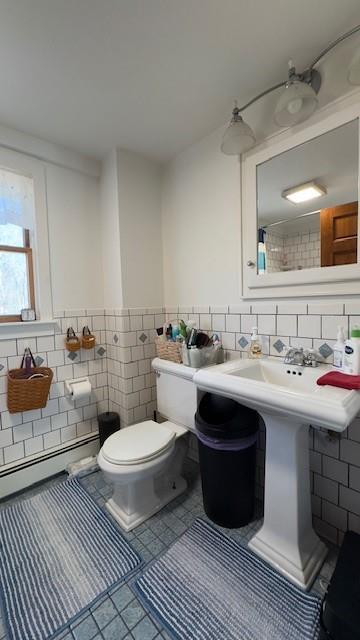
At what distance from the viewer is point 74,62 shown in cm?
117

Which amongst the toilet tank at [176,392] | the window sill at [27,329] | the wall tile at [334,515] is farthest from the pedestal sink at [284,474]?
the window sill at [27,329]

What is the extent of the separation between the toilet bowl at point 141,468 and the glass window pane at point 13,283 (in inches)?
41.3

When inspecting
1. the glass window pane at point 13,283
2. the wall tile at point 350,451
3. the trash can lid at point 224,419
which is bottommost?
the wall tile at point 350,451

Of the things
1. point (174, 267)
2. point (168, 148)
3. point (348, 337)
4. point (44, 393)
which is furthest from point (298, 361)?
point (168, 148)

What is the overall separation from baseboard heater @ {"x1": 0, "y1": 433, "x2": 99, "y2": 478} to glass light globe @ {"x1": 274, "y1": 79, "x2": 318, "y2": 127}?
7.46 ft

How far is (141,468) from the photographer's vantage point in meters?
1.30

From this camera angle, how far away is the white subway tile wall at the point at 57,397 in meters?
1.64

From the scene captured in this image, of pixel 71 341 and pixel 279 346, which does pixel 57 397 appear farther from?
pixel 279 346

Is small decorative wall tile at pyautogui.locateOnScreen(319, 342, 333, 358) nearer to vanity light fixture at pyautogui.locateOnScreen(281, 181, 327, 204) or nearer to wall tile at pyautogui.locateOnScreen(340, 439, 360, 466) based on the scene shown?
wall tile at pyautogui.locateOnScreen(340, 439, 360, 466)

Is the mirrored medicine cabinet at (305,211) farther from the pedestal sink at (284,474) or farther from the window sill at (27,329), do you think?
the window sill at (27,329)

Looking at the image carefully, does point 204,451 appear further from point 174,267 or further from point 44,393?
point 174,267

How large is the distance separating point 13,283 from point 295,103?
1.82 meters

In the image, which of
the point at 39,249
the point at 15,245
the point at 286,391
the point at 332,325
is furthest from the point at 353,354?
the point at 15,245

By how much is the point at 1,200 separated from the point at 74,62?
0.89 metres
